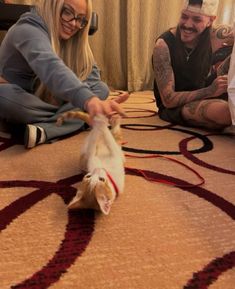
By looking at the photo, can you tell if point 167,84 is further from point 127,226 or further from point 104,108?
point 127,226

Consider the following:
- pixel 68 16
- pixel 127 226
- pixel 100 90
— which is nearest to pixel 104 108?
pixel 127 226

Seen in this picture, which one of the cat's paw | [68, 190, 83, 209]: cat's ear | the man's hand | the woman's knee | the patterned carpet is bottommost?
the patterned carpet

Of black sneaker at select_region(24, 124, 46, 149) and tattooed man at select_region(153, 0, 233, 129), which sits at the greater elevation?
tattooed man at select_region(153, 0, 233, 129)

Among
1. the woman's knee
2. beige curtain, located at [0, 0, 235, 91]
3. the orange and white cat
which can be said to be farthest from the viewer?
beige curtain, located at [0, 0, 235, 91]

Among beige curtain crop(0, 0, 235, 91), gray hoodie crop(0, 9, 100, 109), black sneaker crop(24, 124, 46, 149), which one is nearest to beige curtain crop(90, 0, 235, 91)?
beige curtain crop(0, 0, 235, 91)

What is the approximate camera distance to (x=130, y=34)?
228 centimetres

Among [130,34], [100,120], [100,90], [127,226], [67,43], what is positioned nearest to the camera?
[127,226]

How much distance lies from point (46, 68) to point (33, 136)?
0.64 ft

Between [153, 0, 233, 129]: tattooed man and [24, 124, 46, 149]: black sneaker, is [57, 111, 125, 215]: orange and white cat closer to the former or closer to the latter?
[24, 124, 46, 149]: black sneaker

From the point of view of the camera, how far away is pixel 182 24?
1.30 metres

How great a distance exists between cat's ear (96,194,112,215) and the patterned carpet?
2 cm

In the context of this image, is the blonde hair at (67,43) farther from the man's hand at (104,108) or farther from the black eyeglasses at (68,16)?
the man's hand at (104,108)

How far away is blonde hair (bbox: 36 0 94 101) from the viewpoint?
99 centimetres

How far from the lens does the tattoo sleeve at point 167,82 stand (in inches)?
50.4
